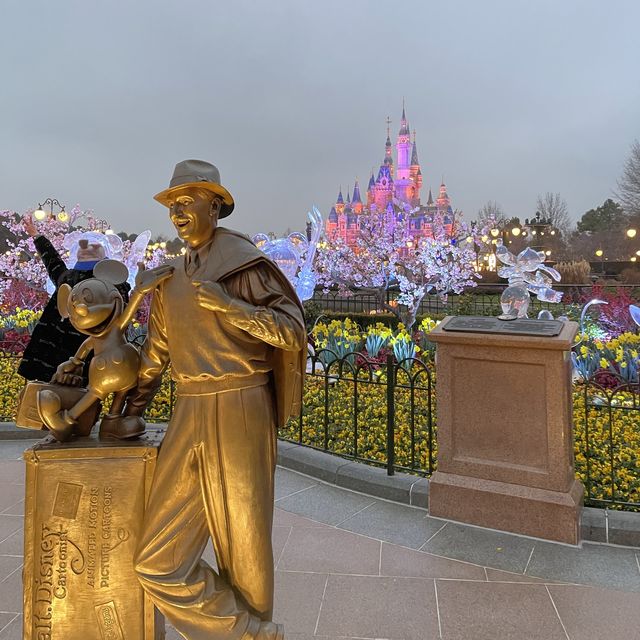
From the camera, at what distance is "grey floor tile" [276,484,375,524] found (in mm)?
4180

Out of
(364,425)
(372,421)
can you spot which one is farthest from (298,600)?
(372,421)

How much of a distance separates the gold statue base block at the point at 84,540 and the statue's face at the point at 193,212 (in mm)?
873

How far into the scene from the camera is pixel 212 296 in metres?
1.81

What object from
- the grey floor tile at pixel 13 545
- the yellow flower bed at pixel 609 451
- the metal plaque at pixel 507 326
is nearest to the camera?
the grey floor tile at pixel 13 545

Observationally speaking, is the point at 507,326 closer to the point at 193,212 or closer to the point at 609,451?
the point at 609,451

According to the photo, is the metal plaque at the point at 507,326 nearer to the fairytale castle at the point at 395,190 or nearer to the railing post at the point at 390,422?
the railing post at the point at 390,422

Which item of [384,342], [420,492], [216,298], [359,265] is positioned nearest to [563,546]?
[420,492]

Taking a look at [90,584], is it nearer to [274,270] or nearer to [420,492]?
[274,270]

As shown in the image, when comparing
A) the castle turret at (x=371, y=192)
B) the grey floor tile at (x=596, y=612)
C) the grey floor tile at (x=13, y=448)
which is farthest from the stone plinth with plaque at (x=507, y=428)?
the castle turret at (x=371, y=192)

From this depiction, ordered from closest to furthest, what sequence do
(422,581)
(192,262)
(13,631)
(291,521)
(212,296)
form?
(212,296)
(192,262)
(13,631)
(422,581)
(291,521)

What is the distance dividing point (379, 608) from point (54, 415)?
6.80 feet

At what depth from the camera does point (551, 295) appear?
20.9 feet

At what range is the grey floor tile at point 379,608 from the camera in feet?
8.83

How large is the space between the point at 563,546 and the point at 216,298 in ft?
10.8
